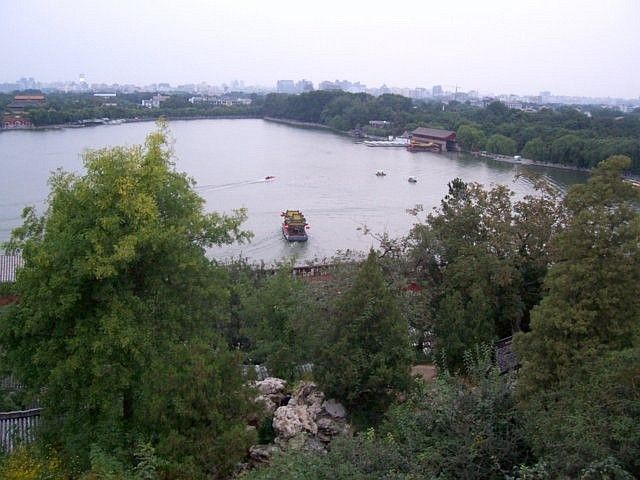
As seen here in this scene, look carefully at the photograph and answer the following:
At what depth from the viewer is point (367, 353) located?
4402 millimetres

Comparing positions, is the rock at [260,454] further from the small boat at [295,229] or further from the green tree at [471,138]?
the green tree at [471,138]

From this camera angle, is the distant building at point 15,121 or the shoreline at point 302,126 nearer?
the shoreline at point 302,126

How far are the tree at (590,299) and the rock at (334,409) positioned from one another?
1.26m

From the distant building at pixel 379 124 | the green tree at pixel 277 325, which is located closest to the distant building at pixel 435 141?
the distant building at pixel 379 124

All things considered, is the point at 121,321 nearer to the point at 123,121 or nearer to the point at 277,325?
the point at 277,325

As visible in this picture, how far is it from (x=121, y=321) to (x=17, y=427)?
4.71 feet

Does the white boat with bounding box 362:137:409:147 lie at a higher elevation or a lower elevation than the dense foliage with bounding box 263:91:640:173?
lower

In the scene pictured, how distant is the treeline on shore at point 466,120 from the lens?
72.2 ft

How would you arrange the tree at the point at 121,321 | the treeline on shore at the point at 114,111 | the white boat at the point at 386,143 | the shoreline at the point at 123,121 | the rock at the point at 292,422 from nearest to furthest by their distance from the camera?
the tree at the point at 121,321 → the rock at the point at 292,422 → the shoreline at the point at 123,121 → the white boat at the point at 386,143 → the treeline on shore at the point at 114,111

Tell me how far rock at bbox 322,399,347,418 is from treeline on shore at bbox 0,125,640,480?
6cm

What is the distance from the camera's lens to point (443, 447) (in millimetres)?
3014

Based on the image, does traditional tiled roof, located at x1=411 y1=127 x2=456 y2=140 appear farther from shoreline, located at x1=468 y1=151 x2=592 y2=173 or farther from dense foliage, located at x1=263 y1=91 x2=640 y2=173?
shoreline, located at x1=468 y1=151 x2=592 y2=173

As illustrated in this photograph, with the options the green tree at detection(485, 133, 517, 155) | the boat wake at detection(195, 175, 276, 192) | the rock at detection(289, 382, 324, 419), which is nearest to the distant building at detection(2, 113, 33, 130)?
the boat wake at detection(195, 175, 276, 192)

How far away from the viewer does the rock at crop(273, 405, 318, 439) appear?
13.4ft
